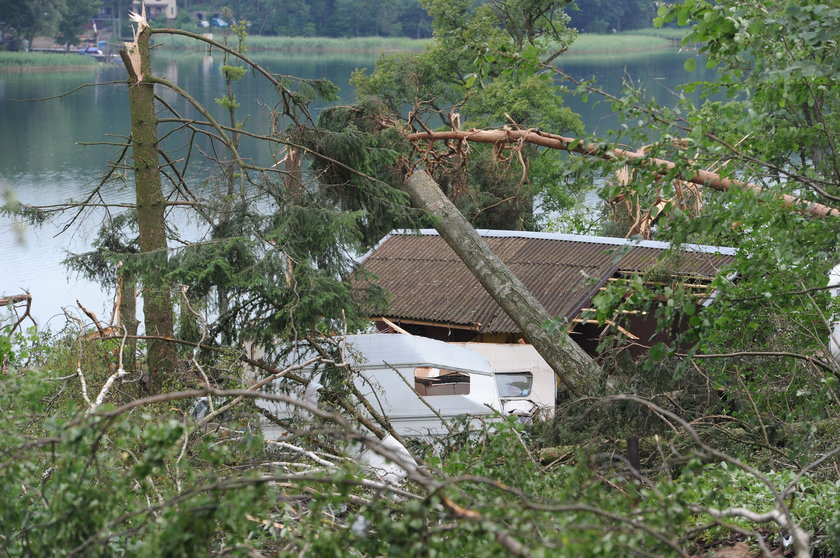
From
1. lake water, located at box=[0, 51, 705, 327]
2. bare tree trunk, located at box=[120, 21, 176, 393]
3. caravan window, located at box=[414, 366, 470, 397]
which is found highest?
bare tree trunk, located at box=[120, 21, 176, 393]

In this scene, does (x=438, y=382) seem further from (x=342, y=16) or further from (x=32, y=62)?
(x=342, y=16)

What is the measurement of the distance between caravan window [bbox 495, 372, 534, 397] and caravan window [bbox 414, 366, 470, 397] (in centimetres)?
199

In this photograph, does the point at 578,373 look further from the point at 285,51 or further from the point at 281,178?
the point at 285,51

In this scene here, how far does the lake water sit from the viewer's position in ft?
74.3

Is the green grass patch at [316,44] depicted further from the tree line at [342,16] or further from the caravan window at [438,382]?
the caravan window at [438,382]

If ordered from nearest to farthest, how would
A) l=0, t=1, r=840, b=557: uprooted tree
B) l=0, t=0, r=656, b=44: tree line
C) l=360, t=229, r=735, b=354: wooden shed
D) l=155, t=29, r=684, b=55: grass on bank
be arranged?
l=0, t=1, r=840, b=557: uprooted tree
l=360, t=229, r=735, b=354: wooden shed
l=0, t=0, r=656, b=44: tree line
l=155, t=29, r=684, b=55: grass on bank

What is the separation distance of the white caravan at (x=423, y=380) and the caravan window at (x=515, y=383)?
1.65m

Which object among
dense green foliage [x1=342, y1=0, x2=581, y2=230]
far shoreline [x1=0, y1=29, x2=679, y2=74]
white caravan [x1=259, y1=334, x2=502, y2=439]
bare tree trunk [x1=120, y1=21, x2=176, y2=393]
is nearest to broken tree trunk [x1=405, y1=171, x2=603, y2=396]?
white caravan [x1=259, y1=334, x2=502, y2=439]

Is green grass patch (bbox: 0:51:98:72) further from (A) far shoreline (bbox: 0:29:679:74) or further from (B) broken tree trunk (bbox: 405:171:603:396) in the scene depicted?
(B) broken tree trunk (bbox: 405:171:603:396)

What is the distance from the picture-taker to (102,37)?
80375 mm

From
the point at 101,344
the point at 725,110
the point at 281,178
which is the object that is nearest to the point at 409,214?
the point at 281,178

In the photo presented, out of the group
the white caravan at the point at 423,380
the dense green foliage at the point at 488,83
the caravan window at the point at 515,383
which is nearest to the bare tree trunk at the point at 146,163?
the white caravan at the point at 423,380

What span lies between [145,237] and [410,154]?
3628 mm

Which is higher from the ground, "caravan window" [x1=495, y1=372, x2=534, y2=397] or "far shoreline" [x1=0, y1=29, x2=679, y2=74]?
"far shoreline" [x1=0, y1=29, x2=679, y2=74]
